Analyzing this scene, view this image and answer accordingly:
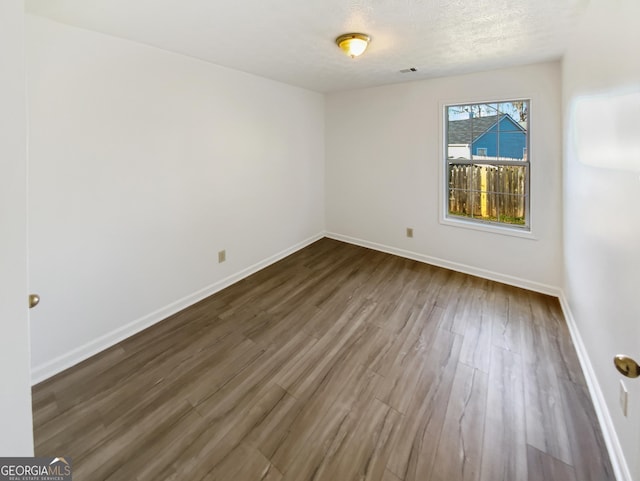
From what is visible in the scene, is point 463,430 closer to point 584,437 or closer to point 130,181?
point 584,437

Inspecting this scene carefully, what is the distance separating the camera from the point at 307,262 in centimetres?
413

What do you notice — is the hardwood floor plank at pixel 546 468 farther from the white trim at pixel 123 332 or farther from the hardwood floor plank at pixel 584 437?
the white trim at pixel 123 332

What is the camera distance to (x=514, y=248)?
3.39 meters

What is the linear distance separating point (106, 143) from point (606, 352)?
3555 mm

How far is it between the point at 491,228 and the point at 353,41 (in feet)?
8.44

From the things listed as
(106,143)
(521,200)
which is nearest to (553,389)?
(521,200)

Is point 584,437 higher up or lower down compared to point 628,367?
lower down

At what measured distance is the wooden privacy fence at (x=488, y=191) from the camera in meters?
3.44

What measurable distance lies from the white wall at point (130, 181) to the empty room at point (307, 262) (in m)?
0.02

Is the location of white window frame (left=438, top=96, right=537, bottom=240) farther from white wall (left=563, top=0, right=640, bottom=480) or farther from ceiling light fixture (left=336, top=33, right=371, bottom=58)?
ceiling light fixture (left=336, top=33, right=371, bottom=58)

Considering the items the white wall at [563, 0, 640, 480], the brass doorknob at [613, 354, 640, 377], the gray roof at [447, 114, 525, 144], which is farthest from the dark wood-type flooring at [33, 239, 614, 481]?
the gray roof at [447, 114, 525, 144]

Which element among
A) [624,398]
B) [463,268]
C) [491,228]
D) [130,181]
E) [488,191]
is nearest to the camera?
[624,398]

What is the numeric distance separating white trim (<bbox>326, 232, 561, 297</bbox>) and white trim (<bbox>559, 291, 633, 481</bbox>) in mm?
763

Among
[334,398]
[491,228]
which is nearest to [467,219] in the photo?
[491,228]
